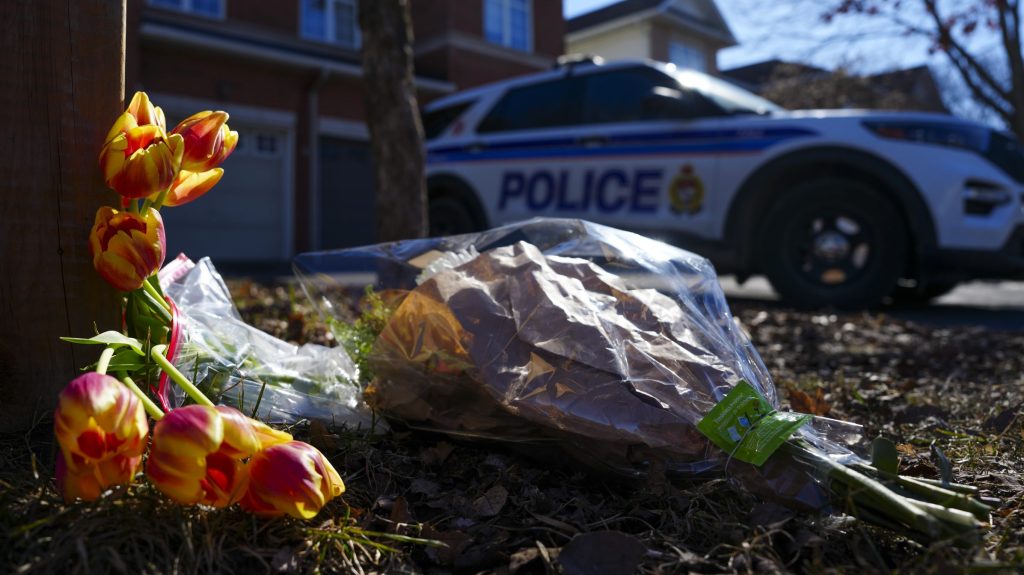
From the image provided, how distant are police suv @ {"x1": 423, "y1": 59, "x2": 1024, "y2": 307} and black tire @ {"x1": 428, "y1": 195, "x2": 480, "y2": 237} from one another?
2 cm

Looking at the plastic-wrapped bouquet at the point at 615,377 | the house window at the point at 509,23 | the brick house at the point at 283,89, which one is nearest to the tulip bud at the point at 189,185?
the plastic-wrapped bouquet at the point at 615,377

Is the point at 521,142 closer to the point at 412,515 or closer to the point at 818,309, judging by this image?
the point at 818,309

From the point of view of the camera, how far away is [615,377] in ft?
5.16

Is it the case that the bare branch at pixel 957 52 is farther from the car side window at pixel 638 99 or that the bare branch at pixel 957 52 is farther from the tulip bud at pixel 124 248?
the tulip bud at pixel 124 248

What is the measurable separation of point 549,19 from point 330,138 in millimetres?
6139

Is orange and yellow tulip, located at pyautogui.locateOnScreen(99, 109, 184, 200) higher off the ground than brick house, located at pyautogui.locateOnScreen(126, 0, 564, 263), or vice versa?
brick house, located at pyautogui.locateOnScreen(126, 0, 564, 263)

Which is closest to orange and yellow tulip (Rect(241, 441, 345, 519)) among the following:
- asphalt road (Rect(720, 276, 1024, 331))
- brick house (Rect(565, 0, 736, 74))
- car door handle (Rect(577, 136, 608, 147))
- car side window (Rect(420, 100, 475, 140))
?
asphalt road (Rect(720, 276, 1024, 331))

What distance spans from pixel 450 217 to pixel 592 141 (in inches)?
64.2

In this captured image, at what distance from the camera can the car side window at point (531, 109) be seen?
22.2 ft

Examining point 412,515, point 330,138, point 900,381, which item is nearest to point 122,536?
point 412,515

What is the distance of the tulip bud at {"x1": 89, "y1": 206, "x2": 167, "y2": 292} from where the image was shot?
1.44 m

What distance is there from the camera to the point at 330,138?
1405 centimetres

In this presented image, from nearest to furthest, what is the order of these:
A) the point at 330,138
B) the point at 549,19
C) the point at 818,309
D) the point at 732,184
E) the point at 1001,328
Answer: the point at 1001,328
the point at 818,309
the point at 732,184
the point at 330,138
the point at 549,19

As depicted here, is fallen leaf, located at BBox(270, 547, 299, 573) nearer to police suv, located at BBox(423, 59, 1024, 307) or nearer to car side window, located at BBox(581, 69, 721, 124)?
police suv, located at BBox(423, 59, 1024, 307)
